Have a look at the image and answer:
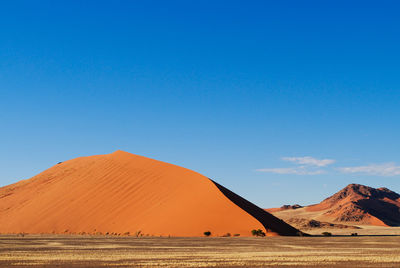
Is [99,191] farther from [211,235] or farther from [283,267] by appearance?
[283,267]

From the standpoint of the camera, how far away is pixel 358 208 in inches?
5074

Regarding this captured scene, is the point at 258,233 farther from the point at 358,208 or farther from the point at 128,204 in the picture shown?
the point at 358,208

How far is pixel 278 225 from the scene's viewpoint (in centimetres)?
6175

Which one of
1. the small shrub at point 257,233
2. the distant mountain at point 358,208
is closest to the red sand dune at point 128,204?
the small shrub at point 257,233

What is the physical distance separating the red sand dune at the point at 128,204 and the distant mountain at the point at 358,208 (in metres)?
48.2

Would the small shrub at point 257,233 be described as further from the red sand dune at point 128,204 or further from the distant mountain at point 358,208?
the distant mountain at point 358,208

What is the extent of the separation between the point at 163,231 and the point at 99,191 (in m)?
17.6

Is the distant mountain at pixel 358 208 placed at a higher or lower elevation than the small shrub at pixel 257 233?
higher

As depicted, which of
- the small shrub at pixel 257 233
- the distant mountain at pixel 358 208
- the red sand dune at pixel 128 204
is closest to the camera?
the small shrub at pixel 257 233

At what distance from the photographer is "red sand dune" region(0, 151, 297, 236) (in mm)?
56344

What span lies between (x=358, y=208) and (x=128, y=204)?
275ft

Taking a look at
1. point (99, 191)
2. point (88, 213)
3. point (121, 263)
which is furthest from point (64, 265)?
point (99, 191)

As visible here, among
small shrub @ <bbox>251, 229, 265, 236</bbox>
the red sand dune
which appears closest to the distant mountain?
the red sand dune

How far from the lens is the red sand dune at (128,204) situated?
56.3 metres
